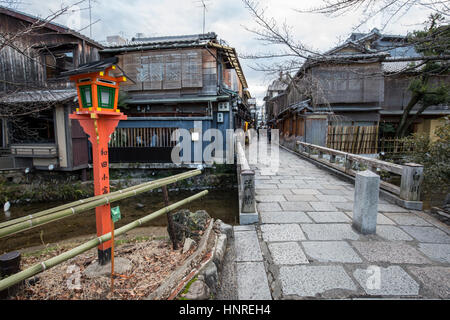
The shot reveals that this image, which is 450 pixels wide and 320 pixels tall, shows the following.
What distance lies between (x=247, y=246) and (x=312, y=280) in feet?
4.02

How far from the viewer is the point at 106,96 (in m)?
3.73

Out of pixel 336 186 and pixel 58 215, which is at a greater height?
pixel 58 215

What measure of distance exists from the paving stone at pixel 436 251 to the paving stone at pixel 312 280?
1603 millimetres

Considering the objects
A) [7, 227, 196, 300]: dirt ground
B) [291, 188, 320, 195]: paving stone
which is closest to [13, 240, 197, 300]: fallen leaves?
[7, 227, 196, 300]: dirt ground

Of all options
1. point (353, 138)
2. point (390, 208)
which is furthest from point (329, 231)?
point (353, 138)

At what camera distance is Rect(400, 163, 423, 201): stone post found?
555 cm

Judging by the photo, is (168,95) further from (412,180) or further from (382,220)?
(382,220)

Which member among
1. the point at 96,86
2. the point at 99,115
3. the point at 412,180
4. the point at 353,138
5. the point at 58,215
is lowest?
the point at 412,180

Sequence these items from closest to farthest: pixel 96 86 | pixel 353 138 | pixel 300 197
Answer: pixel 96 86 → pixel 300 197 → pixel 353 138

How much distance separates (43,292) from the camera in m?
3.11

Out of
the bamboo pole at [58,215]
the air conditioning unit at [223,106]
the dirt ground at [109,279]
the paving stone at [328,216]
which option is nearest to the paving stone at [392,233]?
the paving stone at [328,216]

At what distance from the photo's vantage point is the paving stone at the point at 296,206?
5.71 metres
